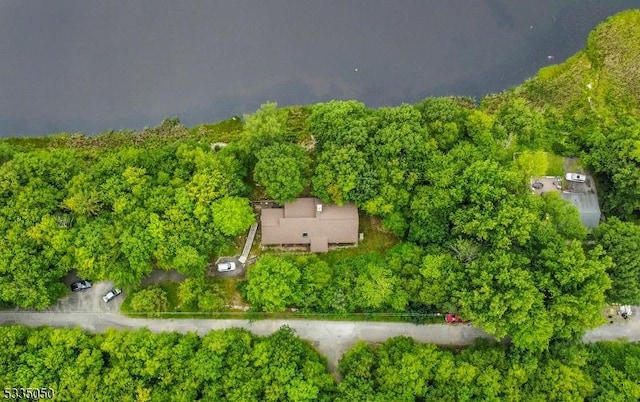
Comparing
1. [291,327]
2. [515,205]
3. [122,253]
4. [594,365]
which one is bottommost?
[594,365]

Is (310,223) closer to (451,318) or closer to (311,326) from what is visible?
(311,326)

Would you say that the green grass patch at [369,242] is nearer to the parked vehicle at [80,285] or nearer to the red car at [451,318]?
the red car at [451,318]

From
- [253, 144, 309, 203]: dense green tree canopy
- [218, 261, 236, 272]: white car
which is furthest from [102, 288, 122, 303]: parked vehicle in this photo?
[253, 144, 309, 203]: dense green tree canopy

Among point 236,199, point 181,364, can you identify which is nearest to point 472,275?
point 236,199

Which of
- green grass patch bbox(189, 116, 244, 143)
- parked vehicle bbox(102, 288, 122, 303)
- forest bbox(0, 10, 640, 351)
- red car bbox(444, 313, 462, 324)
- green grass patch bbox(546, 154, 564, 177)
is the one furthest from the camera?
green grass patch bbox(189, 116, 244, 143)

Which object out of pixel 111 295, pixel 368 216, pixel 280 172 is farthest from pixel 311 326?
pixel 111 295

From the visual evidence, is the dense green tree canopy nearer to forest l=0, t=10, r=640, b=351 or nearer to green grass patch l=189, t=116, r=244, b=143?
forest l=0, t=10, r=640, b=351

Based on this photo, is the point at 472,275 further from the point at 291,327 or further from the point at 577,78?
the point at 577,78
